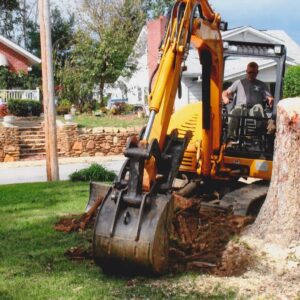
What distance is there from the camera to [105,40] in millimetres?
29703

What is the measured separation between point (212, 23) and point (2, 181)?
28.7 feet

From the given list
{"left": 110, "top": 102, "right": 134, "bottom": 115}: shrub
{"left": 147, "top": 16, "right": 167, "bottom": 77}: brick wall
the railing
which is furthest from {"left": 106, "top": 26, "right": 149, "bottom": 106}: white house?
the railing

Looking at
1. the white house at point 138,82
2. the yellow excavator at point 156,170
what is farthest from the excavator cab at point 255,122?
the white house at point 138,82

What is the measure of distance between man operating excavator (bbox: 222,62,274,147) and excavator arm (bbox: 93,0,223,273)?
214 cm

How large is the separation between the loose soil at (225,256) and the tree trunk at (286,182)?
138 mm

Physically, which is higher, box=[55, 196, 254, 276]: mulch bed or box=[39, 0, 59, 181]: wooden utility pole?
box=[39, 0, 59, 181]: wooden utility pole

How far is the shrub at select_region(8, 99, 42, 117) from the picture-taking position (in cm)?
2388

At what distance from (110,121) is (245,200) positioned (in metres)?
16.5

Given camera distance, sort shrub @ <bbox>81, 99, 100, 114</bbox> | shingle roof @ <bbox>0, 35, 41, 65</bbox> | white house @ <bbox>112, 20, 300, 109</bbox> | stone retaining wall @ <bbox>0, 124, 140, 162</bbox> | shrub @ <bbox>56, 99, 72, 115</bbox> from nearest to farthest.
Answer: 1. stone retaining wall @ <bbox>0, 124, 140, 162</bbox>
2. white house @ <bbox>112, 20, 300, 109</bbox>
3. shrub @ <bbox>56, 99, 72, 115</bbox>
4. shrub @ <bbox>81, 99, 100, 114</bbox>
5. shingle roof @ <bbox>0, 35, 41, 65</bbox>

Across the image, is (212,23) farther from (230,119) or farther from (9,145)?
(9,145)

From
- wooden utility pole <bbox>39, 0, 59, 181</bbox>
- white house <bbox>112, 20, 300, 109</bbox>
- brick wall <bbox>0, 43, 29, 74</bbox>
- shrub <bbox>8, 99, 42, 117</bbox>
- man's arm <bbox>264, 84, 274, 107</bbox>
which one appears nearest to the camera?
man's arm <bbox>264, 84, 274, 107</bbox>

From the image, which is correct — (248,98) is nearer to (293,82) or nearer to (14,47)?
(293,82)

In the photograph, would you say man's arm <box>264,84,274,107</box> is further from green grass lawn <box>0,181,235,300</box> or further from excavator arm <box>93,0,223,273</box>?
green grass lawn <box>0,181,235,300</box>

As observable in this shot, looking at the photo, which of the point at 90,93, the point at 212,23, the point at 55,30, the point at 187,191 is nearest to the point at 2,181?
the point at 187,191
